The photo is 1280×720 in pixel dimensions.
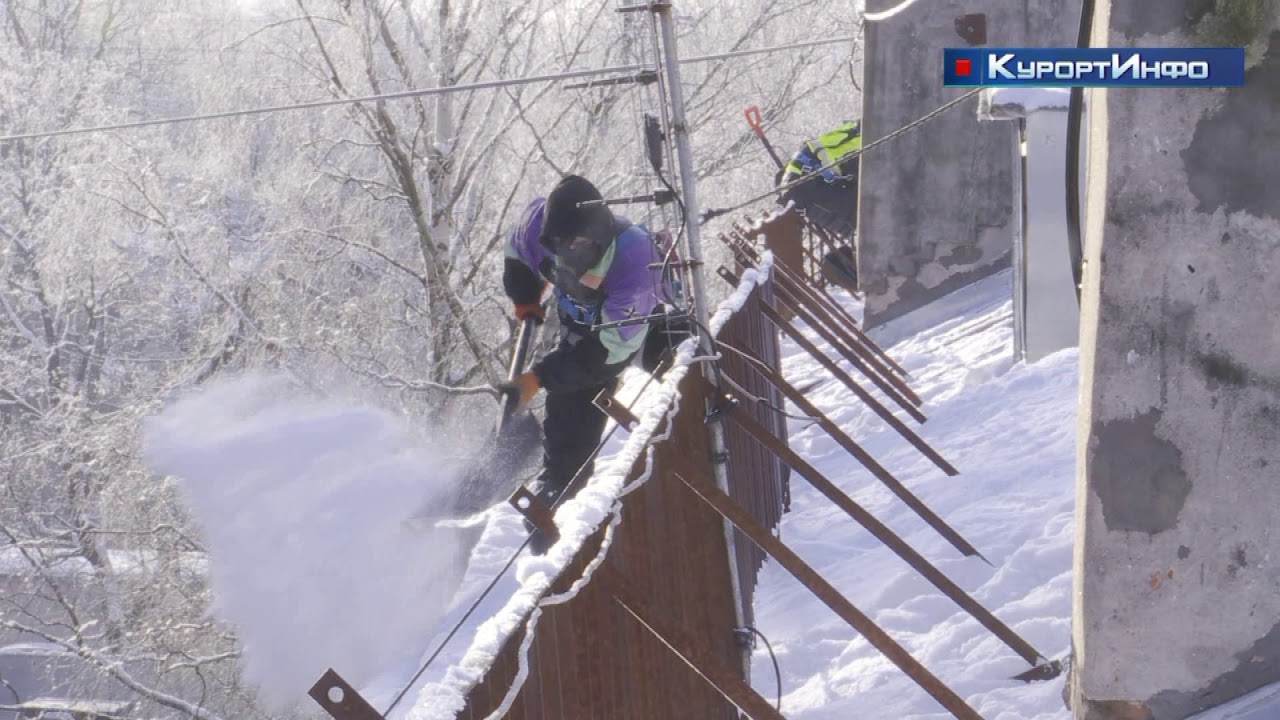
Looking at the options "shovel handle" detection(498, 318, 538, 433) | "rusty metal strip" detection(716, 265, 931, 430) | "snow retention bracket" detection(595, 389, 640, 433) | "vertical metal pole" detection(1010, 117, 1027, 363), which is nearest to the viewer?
"snow retention bracket" detection(595, 389, 640, 433)

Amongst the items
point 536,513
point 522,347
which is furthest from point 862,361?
point 536,513

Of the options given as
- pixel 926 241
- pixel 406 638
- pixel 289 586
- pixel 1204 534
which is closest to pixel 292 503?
pixel 289 586

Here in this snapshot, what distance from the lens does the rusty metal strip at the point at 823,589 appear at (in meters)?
3.52

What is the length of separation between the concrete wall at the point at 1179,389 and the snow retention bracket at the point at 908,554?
764 millimetres

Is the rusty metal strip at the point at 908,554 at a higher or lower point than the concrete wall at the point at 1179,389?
lower

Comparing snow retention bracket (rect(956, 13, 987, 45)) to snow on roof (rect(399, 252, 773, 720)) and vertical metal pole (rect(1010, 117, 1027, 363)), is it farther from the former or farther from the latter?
snow on roof (rect(399, 252, 773, 720))

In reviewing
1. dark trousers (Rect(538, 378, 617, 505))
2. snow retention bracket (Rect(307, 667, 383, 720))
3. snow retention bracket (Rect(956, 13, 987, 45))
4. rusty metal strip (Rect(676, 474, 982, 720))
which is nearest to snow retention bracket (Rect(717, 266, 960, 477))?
dark trousers (Rect(538, 378, 617, 505))

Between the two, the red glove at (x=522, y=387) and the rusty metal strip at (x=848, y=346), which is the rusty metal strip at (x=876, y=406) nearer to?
the rusty metal strip at (x=848, y=346)

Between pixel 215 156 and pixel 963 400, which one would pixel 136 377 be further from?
pixel 963 400

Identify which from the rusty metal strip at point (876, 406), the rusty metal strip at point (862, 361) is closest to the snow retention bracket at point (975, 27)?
the rusty metal strip at point (862, 361)

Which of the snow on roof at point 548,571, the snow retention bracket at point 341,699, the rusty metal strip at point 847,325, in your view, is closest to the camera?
the snow retention bracket at point 341,699

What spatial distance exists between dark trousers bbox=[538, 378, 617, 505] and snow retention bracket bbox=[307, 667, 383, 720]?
169 inches

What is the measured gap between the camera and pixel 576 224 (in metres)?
5.78

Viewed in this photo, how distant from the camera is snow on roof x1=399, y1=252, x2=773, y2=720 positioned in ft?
7.01
